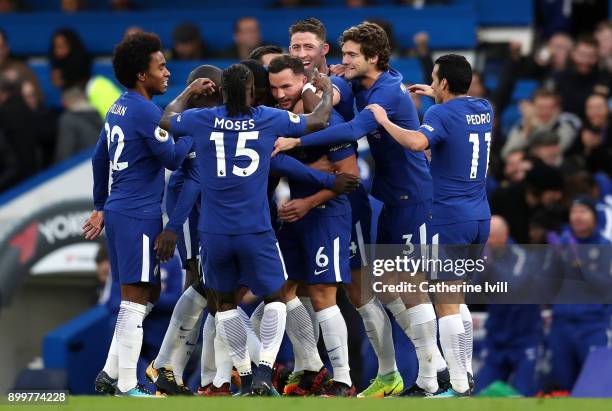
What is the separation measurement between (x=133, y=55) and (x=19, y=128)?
7327 mm

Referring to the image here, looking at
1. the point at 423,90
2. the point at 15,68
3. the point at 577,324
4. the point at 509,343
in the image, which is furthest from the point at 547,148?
the point at 15,68

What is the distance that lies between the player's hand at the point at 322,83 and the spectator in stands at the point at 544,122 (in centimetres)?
574

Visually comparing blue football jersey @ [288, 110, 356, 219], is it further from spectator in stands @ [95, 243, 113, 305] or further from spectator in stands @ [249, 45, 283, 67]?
spectator in stands @ [95, 243, 113, 305]

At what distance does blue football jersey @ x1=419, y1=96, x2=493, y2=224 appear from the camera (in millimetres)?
10133

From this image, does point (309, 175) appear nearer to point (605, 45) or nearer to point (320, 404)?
point (320, 404)

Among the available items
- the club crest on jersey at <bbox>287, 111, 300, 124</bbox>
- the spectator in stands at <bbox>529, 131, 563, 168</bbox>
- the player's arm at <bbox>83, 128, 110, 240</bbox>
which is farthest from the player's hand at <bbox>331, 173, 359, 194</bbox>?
the spectator in stands at <bbox>529, 131, 563, 168</bbox>

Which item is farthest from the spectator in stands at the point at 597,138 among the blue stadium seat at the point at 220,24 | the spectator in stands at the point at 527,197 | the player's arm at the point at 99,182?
the player's arm at the point at 99,182

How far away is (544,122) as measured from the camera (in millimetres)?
15672

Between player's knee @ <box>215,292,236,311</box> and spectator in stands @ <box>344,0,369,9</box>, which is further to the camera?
spectator in stands @ <box>344,0,369,9</box>

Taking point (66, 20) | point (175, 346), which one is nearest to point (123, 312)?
point (175, 346)

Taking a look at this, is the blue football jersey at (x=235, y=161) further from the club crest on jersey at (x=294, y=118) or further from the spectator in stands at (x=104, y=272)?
the spectator in stands at (x=104, y=272)

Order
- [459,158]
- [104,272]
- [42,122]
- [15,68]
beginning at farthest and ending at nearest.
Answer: [15,68] → [42,122] → [104,272] → [459,158]

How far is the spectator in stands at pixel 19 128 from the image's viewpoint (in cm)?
1692

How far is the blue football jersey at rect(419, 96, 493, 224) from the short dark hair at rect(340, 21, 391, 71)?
1.60 feet
